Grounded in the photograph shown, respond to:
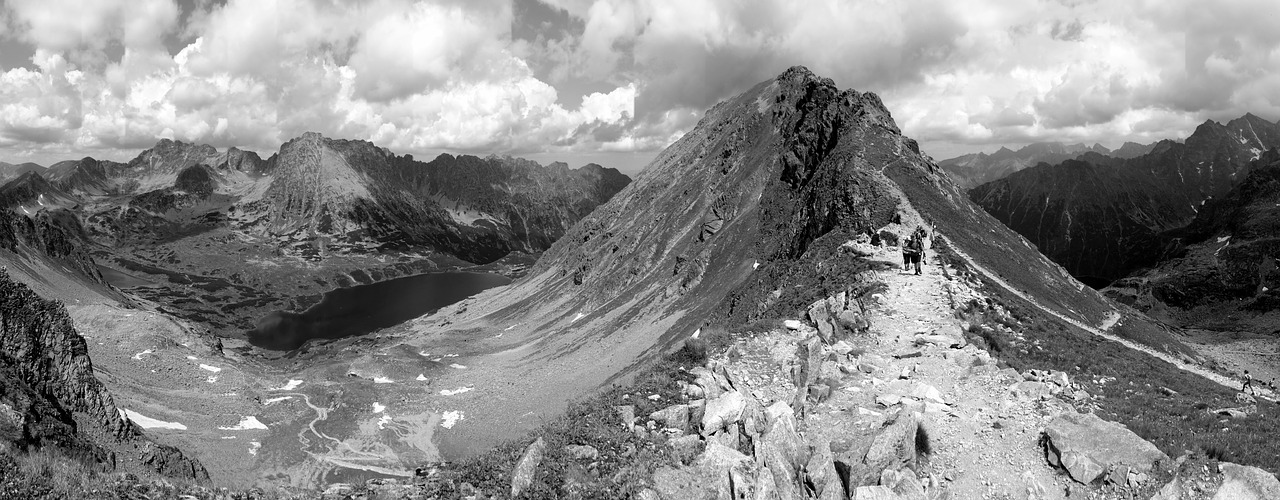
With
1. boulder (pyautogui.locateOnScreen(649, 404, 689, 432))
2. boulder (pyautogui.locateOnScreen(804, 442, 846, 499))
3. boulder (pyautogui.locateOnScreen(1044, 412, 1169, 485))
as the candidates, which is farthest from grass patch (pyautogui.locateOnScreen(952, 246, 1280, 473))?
boulder (pyautogui.locateOnScreen(649, 404, 689, 432))

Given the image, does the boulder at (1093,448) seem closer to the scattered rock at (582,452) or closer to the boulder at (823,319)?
the boulder at (823,319)

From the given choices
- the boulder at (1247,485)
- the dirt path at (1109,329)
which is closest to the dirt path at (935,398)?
the boulder at (1247,485)

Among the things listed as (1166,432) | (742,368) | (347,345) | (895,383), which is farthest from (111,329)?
(1166,432)

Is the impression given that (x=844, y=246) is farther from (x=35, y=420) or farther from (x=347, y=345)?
(x=347, y=345)

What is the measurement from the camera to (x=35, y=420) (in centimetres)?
2258

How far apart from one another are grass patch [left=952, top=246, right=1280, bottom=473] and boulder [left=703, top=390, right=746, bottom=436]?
1097cm

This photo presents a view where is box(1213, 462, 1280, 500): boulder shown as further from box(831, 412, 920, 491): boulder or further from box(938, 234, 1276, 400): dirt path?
box(938, 234, 1276, 400): dirt path

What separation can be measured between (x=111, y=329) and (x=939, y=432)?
93388mm

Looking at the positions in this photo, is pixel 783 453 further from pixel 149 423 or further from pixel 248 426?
pixel 149 423

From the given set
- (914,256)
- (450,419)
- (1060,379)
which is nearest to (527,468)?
(1060,379)

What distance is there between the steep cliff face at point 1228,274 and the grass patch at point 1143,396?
112 m

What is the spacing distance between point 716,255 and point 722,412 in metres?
88.0

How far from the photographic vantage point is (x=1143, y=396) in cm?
1928

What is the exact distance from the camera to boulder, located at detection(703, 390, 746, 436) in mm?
16562
